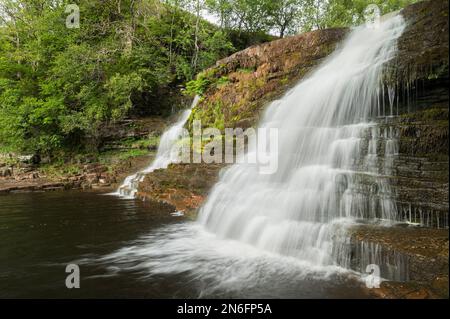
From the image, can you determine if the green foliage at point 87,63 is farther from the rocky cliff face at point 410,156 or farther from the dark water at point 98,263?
the dark water at point 98,263

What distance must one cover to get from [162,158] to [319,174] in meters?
9.38

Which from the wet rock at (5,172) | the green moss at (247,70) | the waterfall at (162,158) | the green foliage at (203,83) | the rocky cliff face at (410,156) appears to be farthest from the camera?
the wet rock at (5,172)

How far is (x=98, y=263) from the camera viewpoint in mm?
4816

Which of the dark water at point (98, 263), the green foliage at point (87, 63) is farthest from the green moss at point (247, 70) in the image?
the dark water at point (98, 263)

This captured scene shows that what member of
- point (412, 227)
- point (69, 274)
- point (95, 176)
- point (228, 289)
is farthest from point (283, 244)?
point (95, 176)

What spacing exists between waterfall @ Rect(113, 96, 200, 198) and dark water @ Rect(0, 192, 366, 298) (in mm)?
2817

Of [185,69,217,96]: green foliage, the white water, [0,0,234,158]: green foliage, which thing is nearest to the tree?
[0,0,234,158]: green foliage

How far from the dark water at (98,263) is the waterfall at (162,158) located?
282cm

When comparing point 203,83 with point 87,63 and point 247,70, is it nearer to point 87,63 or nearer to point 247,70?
point 247,70

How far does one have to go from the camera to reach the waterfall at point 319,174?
486 cm

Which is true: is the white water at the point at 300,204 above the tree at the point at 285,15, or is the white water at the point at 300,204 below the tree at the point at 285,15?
below
